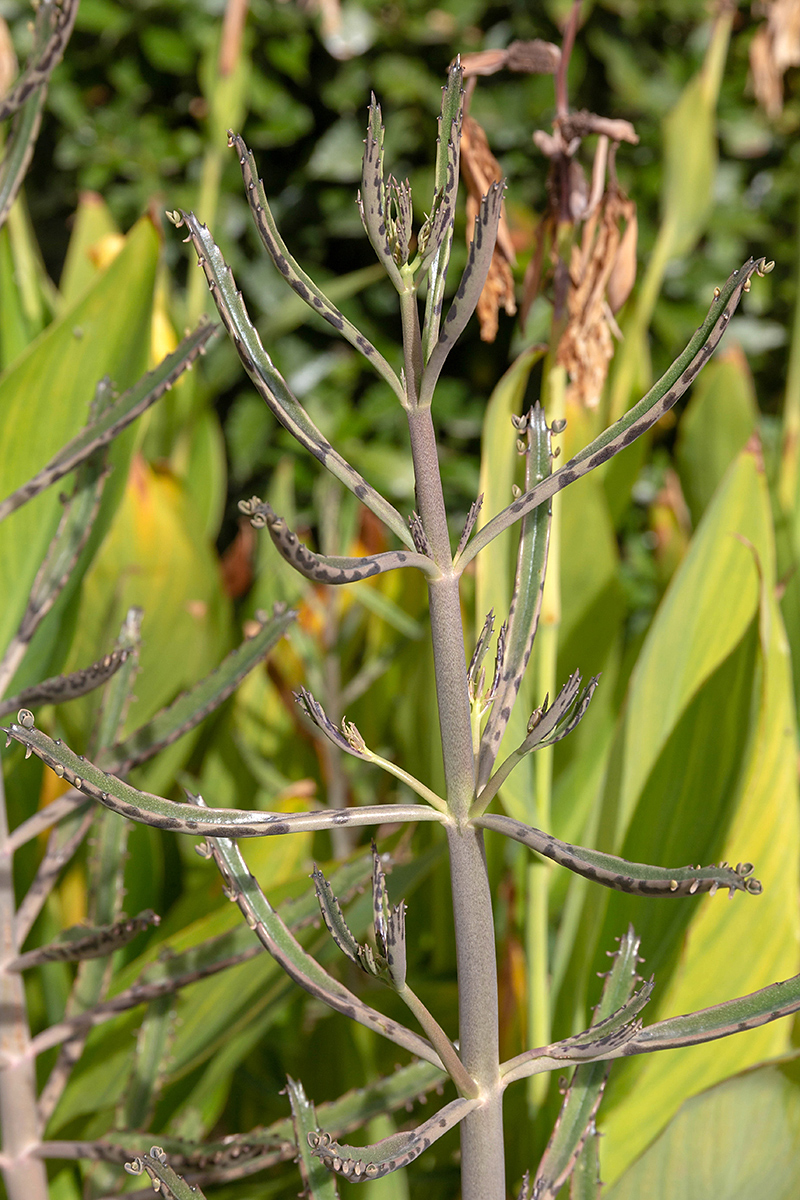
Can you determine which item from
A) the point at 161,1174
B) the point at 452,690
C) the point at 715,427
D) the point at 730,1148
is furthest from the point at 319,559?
the point at 715,427

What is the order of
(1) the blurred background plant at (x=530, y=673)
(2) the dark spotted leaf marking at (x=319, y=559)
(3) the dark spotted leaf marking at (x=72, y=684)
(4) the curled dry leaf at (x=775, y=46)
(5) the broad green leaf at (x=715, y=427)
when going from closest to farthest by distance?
(2) the dark spotted leaf marking at (x=319, y=559) < (3) the dark spotted leaf marking at (x=72, y=684) < (1) the blurred background plant at (x=530, y=673) < (5) the broad green leaf at (x=715, y=427) < (4) the curled dry leaf at (x=775, y=46)

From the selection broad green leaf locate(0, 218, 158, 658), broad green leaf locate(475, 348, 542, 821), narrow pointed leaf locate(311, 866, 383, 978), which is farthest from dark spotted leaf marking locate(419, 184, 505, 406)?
broad green leaf locate(0, 218, 158, 658)

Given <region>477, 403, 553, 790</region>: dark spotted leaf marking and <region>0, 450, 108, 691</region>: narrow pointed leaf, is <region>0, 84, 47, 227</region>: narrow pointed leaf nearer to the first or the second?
<region>0, 450, 108, 691</region>: narrow pointed leaf

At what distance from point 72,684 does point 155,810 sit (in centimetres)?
14

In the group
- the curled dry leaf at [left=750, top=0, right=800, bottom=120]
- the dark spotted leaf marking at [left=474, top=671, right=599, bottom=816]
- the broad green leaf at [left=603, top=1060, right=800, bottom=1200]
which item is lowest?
the broad green leaf at [left=603, top=1060, right=800, bottom=1200]

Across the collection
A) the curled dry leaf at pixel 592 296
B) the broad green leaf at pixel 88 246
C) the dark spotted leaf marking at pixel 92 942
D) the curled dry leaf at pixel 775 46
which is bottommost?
the dark spotted leaf marking at pixel 92 942

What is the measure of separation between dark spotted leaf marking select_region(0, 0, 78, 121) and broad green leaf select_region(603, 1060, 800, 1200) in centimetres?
41

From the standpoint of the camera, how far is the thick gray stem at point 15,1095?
1.15ft

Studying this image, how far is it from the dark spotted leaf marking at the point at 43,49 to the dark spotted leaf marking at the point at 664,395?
26 centimetres

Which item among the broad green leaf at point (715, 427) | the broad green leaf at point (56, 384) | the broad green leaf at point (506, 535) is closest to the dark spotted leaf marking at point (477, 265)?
the broad green leaf at point (506, 535)

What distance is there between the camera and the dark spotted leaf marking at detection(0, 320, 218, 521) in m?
0.33

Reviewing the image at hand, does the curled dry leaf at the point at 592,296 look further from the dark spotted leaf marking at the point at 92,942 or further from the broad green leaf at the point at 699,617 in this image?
the dark spotted leaf marking at the point at 92,942

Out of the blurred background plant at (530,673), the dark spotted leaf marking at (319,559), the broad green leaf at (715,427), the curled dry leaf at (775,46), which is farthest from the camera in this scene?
the curled dry leaf at (775,46)

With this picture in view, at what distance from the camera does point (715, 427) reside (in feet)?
2.59
